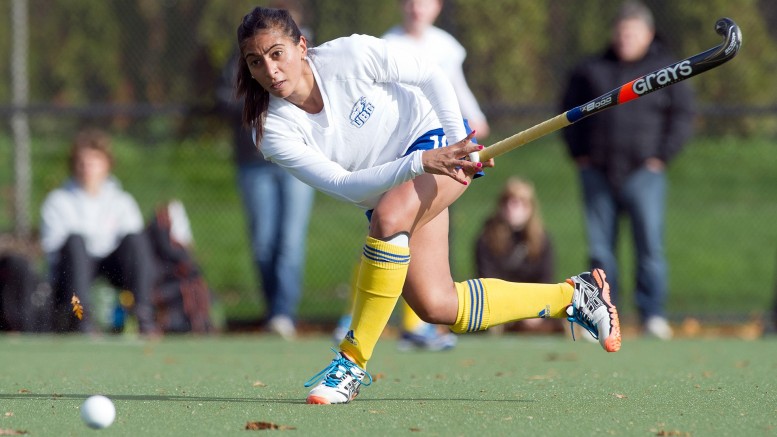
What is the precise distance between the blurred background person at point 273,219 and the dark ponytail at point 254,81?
3659 mm

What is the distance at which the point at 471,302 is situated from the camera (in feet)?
15.2

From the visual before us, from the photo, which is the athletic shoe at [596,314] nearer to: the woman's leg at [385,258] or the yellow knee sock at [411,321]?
the woman's leg at [385,258]


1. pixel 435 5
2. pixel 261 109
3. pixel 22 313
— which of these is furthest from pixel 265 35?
pixel 22 313

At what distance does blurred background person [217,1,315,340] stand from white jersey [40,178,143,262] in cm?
78

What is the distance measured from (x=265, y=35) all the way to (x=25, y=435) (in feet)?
5.32

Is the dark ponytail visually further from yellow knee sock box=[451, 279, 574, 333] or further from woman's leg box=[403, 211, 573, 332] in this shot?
yellow knee sock box=[451, 279, 574, 333]

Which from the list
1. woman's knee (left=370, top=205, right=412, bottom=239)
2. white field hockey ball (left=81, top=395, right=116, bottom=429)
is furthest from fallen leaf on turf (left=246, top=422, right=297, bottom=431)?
woman's knee (left=370, top=205, right=412, bottom=239)

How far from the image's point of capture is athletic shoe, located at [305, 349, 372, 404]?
430 centimetres

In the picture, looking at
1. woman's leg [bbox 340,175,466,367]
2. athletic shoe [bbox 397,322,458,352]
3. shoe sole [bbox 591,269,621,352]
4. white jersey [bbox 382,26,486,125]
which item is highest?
white jersey [bbox 382,26,486,125]

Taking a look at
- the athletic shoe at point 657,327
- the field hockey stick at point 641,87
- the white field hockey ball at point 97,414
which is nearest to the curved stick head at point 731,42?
the field hockey stick at point 641,87

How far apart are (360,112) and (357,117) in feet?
0.07

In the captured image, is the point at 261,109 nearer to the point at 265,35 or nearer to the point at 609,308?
the point at 265,35

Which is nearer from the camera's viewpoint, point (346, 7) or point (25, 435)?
point (25, 435)

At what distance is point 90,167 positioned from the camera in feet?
27.1
